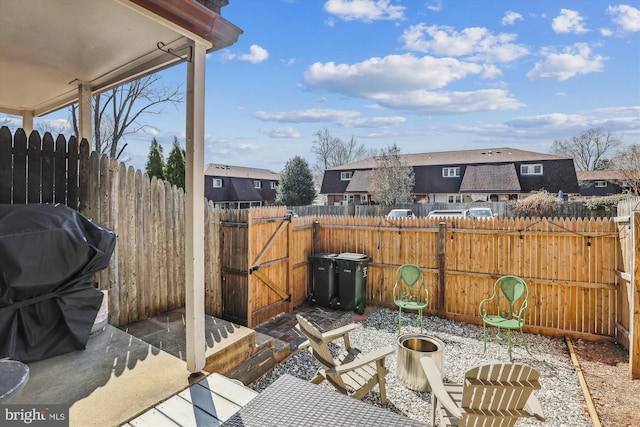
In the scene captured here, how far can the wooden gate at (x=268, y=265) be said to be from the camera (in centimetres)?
522

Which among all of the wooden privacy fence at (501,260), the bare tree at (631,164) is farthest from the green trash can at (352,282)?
the bare tree at (631,164)

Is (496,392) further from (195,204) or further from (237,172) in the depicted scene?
(237,172)

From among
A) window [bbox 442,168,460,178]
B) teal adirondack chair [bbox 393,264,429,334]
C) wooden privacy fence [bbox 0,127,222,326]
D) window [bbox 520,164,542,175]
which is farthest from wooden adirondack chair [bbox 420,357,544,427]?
window [bbox 520,164,542,175]

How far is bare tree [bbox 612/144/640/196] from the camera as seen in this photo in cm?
1672

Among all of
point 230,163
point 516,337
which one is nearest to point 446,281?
point 516,337

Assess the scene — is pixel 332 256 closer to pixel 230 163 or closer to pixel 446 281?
pixel 446 281

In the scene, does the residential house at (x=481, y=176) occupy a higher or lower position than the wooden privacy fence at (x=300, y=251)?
higher

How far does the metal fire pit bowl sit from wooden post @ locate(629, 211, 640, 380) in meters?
2.32

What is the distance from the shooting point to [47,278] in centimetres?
250

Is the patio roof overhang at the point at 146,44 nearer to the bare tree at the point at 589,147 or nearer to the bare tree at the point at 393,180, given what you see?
the bare tree at the point at 393,180

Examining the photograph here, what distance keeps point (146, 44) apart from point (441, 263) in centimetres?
549

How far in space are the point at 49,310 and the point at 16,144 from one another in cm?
172

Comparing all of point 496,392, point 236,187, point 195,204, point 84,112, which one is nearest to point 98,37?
point 195,204

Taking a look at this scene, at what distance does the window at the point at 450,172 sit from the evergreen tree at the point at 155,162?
66.4 feet
